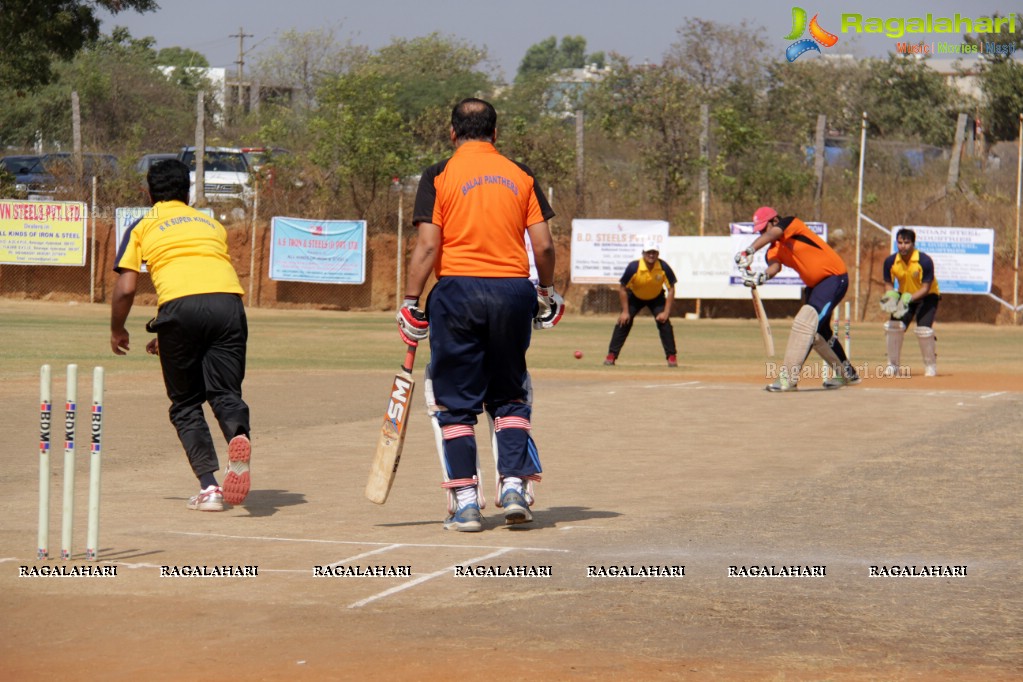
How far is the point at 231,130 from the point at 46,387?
58.1 metres

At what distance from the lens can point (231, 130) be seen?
207ft

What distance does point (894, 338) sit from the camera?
18859mm

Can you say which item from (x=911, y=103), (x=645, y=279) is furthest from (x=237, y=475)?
(x=911, y=103)

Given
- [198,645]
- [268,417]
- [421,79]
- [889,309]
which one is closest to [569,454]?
[268,417]

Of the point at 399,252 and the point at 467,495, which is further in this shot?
the point at 399,252

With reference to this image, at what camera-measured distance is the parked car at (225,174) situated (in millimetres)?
39469

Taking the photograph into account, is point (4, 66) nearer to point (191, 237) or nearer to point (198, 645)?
point (191, 237)

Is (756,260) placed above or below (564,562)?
above

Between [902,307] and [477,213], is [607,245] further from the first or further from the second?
[477,213]

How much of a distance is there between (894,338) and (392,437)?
12323mm

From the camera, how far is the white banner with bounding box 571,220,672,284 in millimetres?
35281

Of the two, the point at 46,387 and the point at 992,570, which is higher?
the point at 46,387

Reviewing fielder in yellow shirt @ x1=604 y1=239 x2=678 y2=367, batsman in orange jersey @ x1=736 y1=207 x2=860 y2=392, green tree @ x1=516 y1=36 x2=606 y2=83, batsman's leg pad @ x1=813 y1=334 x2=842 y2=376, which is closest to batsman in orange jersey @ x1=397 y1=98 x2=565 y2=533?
batsman in orange jersey @ x1=736 y1=207 x2=860 y2=392

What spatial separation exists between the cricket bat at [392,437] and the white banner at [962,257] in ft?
94.9
